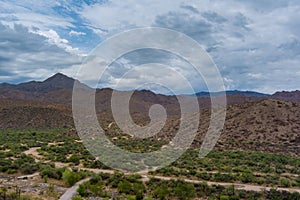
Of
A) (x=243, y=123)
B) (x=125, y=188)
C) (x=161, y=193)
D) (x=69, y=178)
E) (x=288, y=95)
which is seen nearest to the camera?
(x=161, y=193)

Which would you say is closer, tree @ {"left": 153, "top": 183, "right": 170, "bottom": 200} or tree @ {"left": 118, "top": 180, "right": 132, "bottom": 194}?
tree @ {"left": 153, "top": 183, "right": 170, "bottom": 200}

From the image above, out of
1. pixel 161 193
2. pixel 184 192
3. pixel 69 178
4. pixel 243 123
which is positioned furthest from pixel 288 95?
pixel 69 178

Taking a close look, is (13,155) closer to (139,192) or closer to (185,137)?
(139,192)

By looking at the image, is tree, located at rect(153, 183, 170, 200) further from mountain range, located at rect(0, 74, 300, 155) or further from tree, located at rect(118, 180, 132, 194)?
mountain range, located at rect(0, 74, 300, 155)

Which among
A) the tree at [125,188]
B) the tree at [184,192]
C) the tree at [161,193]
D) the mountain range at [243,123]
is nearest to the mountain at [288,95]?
the mountain range at [243,123]

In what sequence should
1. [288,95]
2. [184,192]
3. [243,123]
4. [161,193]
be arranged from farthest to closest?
[288,95]
[243,123]
[184,192]
[161,193]

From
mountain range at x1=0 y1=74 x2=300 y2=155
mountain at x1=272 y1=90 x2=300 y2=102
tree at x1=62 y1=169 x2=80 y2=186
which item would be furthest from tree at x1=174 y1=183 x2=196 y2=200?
mountain at x1=272 y1=90 x2=300 y2=102

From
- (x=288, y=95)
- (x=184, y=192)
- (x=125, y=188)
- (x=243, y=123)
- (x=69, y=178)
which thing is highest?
(x=288, y=95)

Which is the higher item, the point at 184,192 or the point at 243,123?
the point at 243,123

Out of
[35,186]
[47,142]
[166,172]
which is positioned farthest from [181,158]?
[47,142]

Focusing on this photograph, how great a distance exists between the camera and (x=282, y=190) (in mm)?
24828

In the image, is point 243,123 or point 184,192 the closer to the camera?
point 184,192

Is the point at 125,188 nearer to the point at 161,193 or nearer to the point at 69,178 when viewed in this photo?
the point at 161,193

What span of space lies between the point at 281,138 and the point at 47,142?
1491 inches
